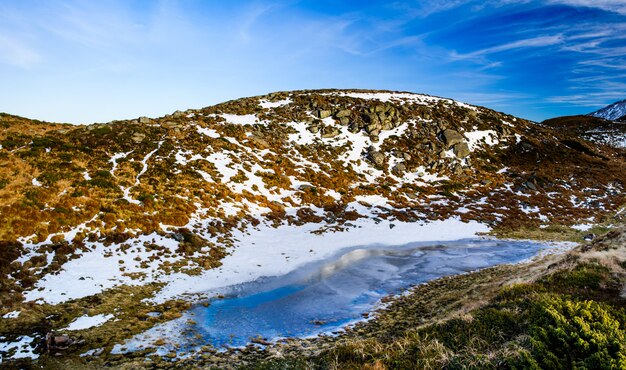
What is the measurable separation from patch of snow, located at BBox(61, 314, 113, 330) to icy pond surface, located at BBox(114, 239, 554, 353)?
1970 millimetres

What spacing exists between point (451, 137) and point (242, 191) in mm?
38322

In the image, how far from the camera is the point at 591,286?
32.3 feet

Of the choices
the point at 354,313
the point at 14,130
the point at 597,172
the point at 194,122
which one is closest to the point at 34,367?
the point at 354,313

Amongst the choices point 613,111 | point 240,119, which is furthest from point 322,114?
point 613,111

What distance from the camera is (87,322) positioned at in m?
11.6

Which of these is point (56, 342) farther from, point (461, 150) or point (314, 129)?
point (461, 150)

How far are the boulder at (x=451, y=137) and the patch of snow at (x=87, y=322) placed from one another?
50.8 metres

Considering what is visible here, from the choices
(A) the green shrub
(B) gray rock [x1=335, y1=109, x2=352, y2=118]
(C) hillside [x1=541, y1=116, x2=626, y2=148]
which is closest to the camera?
(A) the green shrub

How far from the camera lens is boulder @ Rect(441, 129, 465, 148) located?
169 feet

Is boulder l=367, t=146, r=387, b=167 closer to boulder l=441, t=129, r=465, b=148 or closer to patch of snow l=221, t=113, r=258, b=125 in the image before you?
boulder l=441, t=129, r=465, b=148

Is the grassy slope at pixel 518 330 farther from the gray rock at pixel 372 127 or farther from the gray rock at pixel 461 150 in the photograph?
the gray rock at pixel 372 127

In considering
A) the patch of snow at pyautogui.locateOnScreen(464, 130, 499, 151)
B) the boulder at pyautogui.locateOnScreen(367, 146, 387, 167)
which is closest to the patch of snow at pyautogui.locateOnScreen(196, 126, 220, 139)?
the boulder at pyautogui.locateOnScreen(367, 146, 387, 167)

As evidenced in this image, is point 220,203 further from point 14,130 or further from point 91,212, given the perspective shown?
point 14,130

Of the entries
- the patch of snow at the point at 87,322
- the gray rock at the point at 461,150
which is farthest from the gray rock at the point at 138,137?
the gray rock at the point at 461,150
